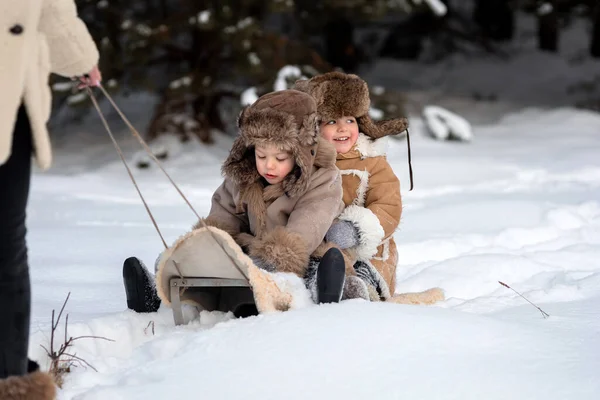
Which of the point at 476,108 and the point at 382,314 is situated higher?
the point at 382,314

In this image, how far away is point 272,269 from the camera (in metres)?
2.99

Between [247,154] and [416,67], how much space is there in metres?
12.6

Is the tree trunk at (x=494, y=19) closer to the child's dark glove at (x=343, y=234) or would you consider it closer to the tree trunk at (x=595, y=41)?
the tree trunk at (x=595, y=41)

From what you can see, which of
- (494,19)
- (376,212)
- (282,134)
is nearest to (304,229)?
(282,134)

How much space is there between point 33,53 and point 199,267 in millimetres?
1066

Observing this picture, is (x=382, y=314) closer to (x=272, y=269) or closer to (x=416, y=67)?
(x=272, y=269)

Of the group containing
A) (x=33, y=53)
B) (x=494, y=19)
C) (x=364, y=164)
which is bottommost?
(x=494, y=19)

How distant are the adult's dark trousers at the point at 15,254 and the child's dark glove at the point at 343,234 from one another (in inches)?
57.1

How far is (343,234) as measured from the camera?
3.29m

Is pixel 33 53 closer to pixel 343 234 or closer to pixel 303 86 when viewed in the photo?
pixel 343 234

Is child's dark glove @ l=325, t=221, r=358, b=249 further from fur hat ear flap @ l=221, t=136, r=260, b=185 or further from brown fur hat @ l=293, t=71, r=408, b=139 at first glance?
brown fur hat @ l=293, t=71, r=408, b=139

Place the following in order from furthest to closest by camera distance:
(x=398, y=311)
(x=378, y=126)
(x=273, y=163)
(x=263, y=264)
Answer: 1. (x=378, y=126)
2. (x=273, y=163)
3. (x=263, y=264)
4. (x=398, y=311)

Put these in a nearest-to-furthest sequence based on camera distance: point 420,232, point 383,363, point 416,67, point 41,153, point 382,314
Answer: point 41,153 < point 383,363 < point 382,314 < point 420,232 < point 416,67

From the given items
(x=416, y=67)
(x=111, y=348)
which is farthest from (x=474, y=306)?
(x=416, y=67)
